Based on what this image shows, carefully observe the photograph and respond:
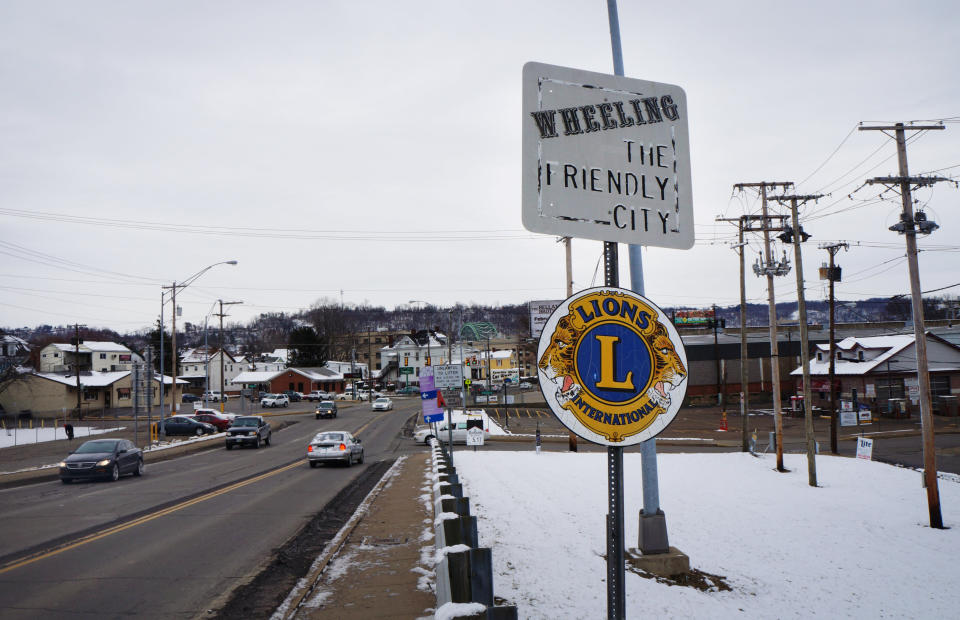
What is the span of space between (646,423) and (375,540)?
8816 millimetres

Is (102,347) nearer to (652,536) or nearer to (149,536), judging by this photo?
(149,536)

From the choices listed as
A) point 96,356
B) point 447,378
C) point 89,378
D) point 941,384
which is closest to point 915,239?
point 447,378

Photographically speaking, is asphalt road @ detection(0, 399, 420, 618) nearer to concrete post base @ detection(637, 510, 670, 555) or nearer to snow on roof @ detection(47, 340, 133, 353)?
concrete post base @ detection(637, 510, 670, 555)

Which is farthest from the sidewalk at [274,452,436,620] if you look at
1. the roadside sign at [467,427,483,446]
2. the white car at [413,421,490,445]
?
the white car at [413,421,490,445]

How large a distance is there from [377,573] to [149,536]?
554 cm

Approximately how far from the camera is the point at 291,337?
10456 centimetres

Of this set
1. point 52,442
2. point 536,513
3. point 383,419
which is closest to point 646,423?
point 536,513

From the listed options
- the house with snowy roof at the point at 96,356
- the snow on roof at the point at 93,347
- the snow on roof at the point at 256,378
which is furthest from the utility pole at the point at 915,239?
the house with snowy roof at the point at 96,356

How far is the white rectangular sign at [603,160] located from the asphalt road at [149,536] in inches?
264

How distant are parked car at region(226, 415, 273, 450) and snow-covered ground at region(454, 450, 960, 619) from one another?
59.4 feet

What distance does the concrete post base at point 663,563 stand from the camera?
8.54m

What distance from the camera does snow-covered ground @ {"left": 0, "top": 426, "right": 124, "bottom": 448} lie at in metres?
38.5

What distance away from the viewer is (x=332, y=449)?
24188mm

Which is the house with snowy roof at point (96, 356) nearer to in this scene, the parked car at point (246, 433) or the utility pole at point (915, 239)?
the parked car at point (246, 433)
